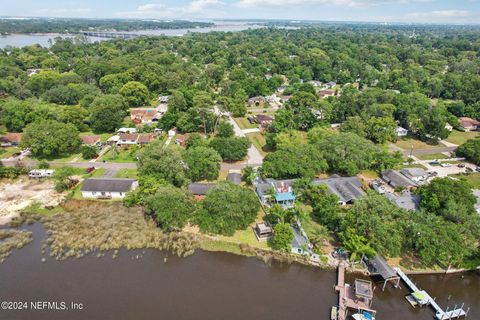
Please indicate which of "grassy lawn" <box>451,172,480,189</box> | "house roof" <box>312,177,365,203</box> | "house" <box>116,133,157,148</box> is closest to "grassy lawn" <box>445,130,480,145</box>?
"grassy lawn" <box>451,172,480,189</box>

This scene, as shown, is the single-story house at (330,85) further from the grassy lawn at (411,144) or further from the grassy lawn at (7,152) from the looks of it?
the grassy lawn at (7,152)

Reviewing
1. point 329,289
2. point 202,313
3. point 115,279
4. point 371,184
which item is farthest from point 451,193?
point 115,279

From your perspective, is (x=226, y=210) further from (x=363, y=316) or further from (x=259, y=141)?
(x=259, y=141)

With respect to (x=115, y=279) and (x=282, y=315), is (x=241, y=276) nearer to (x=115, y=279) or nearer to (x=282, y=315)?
(x=282, y=315)

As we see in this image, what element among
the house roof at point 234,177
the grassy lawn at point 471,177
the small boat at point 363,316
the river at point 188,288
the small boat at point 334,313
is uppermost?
the house roof at point 234,177

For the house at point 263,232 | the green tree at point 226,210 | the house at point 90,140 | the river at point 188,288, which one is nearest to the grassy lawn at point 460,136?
the river at point 188,288
